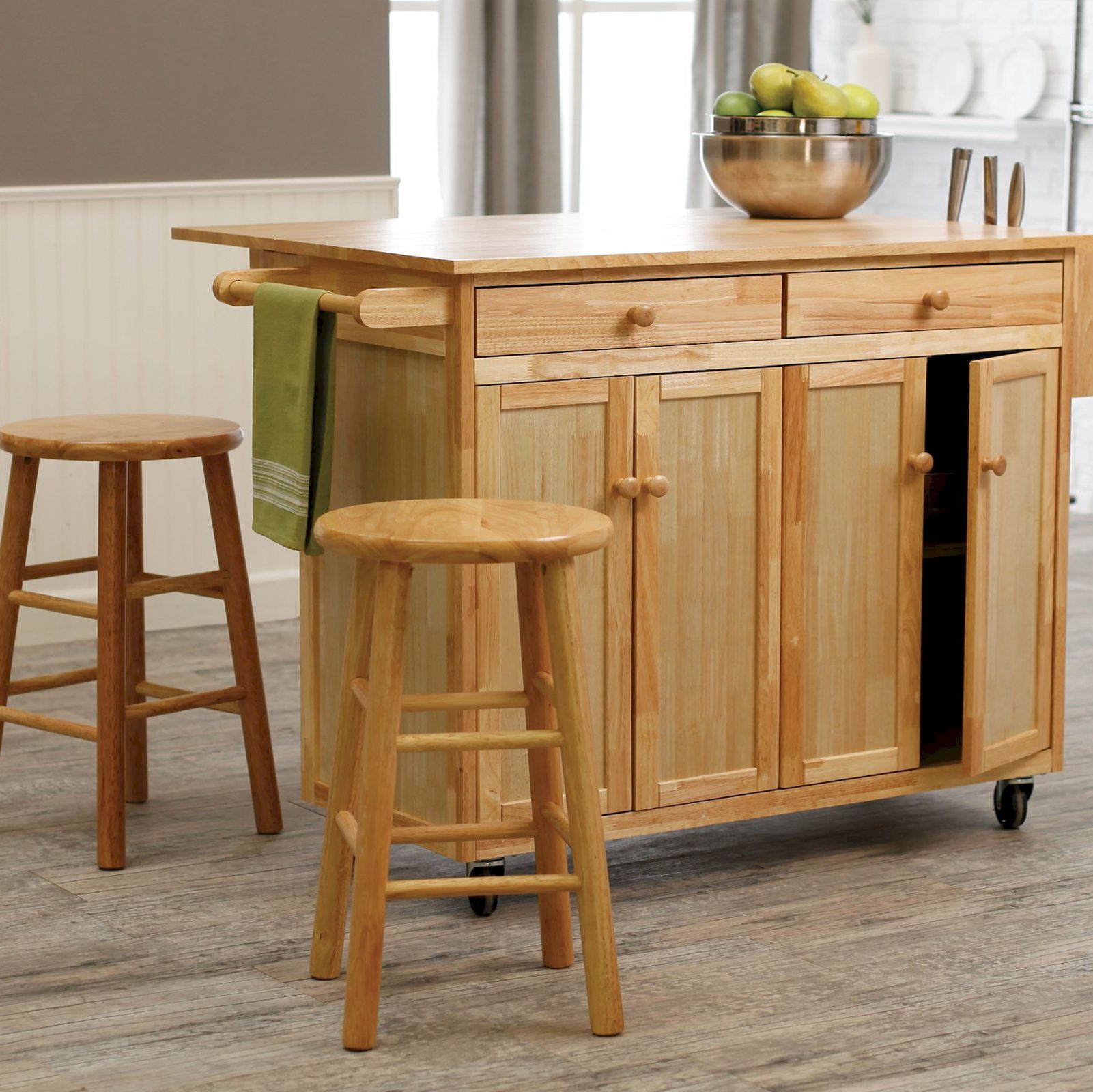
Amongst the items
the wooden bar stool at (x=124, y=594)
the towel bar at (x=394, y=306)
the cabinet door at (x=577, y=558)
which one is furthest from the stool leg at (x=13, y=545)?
the cabinet door at (x=577, y=558)

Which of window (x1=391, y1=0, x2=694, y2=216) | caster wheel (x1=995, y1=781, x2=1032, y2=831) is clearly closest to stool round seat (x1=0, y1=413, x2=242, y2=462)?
caster wheel (x1=995, y1=781, x2=1032, y2=831)

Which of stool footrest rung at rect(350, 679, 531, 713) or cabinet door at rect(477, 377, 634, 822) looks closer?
stool footrest rung at rect(350, 679, 531, 713)

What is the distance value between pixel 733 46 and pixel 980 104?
791 mm

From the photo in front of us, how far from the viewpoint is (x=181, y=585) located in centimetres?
281

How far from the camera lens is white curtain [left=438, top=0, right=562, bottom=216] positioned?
5066 millimetres

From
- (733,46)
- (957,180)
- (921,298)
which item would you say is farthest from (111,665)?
(733,46)

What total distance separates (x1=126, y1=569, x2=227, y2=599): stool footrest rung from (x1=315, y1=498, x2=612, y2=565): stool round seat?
0.67 meters

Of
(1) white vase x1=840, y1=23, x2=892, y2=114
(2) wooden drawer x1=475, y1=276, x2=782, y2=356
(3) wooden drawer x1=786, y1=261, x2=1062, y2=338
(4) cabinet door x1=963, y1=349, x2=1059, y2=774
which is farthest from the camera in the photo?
(1) white vase x1=840, y1=23, x2=892, y2=114

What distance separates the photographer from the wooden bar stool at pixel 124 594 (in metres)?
2.69

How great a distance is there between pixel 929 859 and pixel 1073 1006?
0.56m

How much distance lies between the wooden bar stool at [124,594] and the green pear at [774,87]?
3.18ft

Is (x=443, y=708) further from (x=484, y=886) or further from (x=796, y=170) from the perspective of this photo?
(x=796, y=170)

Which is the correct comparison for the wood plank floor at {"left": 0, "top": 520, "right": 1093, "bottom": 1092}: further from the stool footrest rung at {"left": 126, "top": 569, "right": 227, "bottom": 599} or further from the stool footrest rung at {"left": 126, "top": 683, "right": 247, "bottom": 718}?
the stool footrest rung at {"left": 126, "top": 569, "right": 227, "bottom": 599}

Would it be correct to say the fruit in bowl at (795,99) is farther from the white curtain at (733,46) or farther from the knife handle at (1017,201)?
the white curtain at (733,46)
